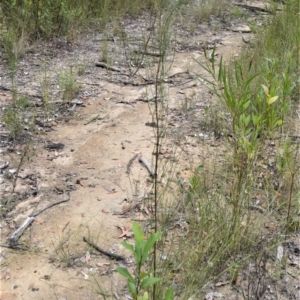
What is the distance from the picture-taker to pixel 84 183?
10.9 ft

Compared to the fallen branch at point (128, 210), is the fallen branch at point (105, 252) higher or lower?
lower

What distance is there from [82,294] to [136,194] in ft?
3.09

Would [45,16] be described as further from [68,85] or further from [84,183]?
[84,183]

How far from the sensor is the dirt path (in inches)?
98.7

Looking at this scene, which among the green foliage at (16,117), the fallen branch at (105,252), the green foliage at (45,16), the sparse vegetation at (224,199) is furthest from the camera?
the green foliage at (45,16)

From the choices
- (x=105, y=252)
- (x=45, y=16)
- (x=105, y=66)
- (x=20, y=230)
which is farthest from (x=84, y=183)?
(x=45, y=16)

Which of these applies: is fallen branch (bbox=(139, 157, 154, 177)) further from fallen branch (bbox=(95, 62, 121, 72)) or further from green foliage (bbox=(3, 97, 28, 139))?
fallen branch (bbox=(95, 62, 121, 72))

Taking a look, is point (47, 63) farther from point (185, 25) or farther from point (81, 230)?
point (81, 230)

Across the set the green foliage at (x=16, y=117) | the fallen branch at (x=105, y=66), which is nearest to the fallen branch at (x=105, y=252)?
the green foliage at (x=16, y=117)

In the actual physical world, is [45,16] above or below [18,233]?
above

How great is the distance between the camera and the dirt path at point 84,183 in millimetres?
2506

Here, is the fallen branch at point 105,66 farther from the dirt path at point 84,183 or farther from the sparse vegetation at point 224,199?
the sparse vegetation at point 224,199

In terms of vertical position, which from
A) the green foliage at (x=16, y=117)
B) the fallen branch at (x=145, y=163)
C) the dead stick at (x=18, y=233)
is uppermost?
the green foliage at (x=16, y=117)

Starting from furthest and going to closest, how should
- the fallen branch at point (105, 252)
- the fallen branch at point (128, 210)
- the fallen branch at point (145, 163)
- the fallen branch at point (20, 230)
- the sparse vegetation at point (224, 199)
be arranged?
1. the fallen branch at point (145, 163)
2. the fallen branch at point (128, 210)
3. the fallen branch at point (20, 230)
4. the fallen branch at point (105, 252)
5. the sparse vegetation at point (224, 199)
